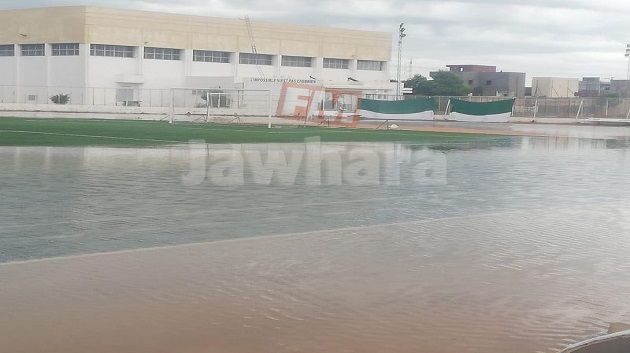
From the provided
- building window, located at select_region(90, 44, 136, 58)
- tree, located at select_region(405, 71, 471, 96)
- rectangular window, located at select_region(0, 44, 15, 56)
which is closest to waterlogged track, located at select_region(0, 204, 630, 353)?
building window, located at select_region(90, 44, 136, 58)

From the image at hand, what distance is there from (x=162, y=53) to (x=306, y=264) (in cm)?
8315

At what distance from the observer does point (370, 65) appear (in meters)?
106

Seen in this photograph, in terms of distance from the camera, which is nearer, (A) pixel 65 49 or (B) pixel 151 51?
(A) pixel 65 49

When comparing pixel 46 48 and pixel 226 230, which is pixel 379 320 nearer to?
pixel 226 230

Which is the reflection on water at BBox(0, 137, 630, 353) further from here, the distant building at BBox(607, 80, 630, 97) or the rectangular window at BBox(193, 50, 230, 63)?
the distant building at BBox(607, 80, 630, 97)

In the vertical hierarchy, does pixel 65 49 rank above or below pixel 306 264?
above

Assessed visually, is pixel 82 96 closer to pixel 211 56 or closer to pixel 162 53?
pixel 162 53

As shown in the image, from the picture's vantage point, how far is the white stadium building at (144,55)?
8169 cm

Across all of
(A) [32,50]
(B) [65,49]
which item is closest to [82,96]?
(B) [65,49]

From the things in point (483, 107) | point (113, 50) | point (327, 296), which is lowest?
point (327, 296)

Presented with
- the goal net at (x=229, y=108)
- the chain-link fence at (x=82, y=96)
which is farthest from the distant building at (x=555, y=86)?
the goal net at (x=229, y=108)

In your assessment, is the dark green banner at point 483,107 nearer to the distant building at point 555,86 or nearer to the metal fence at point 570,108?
the metal fence at point 570,108

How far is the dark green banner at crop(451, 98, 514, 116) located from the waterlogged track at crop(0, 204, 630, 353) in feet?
155

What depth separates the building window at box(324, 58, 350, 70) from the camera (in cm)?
10138
